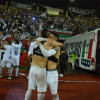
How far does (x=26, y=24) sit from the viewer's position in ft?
75.2

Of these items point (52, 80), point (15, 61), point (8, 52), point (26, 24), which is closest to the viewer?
point (52, 80)

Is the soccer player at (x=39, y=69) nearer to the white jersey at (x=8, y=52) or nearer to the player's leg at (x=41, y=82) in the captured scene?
→ the player's leg at (x=41, y=82)

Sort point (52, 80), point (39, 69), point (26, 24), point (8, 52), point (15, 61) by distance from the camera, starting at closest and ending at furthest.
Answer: point (39, 69) → point (52, 80) → point (8, 52) → point (15, 61) → point (26, 24)

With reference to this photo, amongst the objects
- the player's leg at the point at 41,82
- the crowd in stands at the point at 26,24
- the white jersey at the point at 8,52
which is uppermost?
the crowd in stands at the point at 26,24

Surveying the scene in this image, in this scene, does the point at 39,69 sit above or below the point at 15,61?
above

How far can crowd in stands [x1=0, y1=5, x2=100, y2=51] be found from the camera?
18.4m

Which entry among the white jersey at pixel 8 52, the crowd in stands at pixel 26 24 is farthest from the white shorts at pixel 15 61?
the crowd in stands at pixel 26 24

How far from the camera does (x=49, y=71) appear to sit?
392 cm

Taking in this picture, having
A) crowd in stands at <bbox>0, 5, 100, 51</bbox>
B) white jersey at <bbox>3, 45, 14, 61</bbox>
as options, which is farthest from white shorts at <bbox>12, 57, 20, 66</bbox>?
crowd in stands at <bbox>0, 5, 100, 51</bbox>

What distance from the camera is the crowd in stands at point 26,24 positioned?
18.4m

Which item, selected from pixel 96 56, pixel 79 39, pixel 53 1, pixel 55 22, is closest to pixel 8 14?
pixel 55 22

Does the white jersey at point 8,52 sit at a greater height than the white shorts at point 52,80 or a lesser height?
greater

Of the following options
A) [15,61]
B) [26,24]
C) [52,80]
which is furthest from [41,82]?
[26,24]

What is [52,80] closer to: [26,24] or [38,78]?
[38,78]
